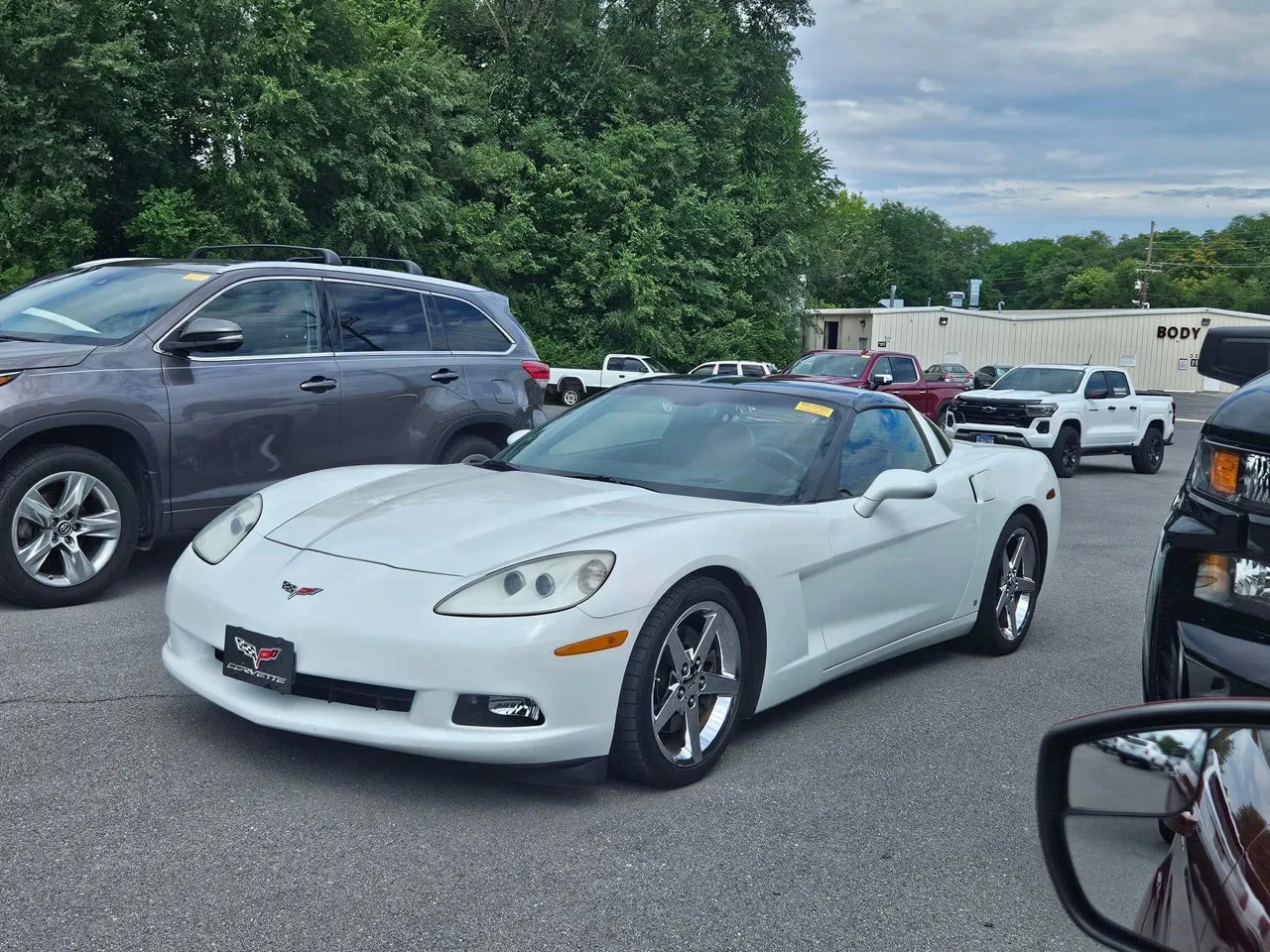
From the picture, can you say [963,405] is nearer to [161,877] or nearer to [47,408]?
[47,408]

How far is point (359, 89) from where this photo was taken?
28.1 meters

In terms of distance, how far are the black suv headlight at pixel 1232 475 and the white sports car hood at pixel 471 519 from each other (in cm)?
163

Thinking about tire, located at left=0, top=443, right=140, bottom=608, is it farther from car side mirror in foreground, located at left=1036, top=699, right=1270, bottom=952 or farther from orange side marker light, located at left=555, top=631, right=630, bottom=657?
car side mirror in foreground, located at left=1036, top=699, right=1270, bottom=952

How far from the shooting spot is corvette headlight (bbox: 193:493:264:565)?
14.4ft

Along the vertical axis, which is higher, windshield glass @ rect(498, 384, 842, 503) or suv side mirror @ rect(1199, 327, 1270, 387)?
suv side mirror @ rect(1199, 327, 1270, 387)

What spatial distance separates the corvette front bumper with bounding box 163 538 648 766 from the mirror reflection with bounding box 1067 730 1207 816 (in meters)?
2.33

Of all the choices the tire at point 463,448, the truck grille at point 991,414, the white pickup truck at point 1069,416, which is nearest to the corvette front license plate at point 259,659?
the tire at point 463,448

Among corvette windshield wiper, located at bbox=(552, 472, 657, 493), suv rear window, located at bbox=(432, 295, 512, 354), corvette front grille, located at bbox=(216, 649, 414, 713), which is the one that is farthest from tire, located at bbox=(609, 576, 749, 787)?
suv rear window, located at bbox=(432, 295, 512, 354)

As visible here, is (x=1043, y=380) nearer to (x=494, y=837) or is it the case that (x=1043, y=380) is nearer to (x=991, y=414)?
(x=991, y=414)

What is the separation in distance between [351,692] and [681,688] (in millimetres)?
1063

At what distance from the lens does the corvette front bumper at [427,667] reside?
11.9 feet

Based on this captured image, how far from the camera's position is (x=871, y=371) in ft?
65.8

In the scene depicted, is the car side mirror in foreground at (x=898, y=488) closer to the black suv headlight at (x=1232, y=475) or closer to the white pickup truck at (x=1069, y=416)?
the black suv headlight at (x=1232, y=475)

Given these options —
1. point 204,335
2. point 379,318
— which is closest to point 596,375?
point 379,318
